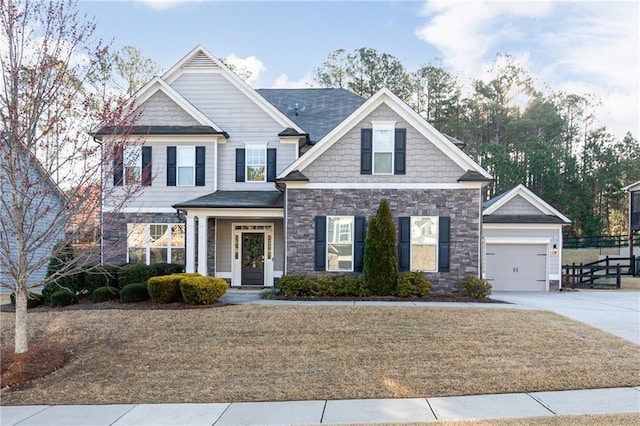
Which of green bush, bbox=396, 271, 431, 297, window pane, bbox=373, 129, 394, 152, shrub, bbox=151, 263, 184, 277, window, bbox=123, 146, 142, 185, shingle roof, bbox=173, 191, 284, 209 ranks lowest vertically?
green bush, bbox=396, 271, 431, 297

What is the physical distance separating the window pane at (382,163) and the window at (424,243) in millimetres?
1788

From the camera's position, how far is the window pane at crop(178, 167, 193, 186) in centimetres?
1669

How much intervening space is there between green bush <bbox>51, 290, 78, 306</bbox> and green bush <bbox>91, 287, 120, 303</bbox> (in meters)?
0.55

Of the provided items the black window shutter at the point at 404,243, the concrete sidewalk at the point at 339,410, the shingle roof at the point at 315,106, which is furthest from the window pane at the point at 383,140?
the concrete sidewalk at the point at 339,410

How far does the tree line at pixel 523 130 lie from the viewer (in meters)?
35.4

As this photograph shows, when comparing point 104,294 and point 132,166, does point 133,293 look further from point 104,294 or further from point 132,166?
point 132,166

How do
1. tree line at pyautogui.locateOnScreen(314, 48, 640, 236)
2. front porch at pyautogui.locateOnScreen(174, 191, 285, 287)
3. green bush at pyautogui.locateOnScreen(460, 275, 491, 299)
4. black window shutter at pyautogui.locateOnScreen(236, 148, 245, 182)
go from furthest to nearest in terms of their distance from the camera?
tree line at pyautogui.locateOnScreen(314, 48, 640, 236), black window shutter at pyautogui.locateOnScreen(236, 148, 245, 182), front porch at pyautogui.locateOnScreen(174, 191, 285, 287), green bush at pyautogui.locateOnScreen(460, 275, 491, 299)

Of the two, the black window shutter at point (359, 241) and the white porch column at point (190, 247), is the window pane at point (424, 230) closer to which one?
the black window shutter at point (359, 241)

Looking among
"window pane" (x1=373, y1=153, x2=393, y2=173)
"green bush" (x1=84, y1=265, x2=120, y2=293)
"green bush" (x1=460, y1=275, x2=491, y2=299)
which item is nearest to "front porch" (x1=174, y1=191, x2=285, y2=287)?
"green bush" (x1=84, y1=265, x2=120, y2=293)

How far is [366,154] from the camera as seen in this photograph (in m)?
14.6

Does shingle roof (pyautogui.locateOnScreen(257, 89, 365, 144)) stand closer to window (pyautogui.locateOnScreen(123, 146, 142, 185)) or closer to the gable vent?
the gable vent

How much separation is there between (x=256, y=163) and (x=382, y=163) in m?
5.07

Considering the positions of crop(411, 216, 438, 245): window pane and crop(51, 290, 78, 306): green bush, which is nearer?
crop(51, 290, 78, 306): green bush

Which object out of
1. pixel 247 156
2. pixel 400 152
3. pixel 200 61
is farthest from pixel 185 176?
pixel 400 152
